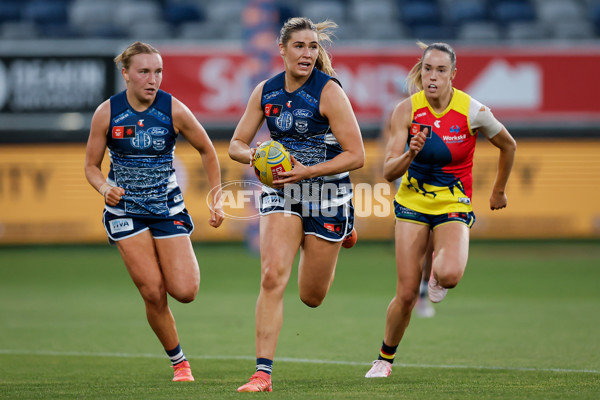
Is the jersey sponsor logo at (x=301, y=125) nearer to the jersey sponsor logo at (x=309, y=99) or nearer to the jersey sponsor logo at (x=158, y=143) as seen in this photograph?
the jersey sponsor logo at (x=309, y=99)

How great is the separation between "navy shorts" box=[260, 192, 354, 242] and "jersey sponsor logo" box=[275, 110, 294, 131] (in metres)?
0.46

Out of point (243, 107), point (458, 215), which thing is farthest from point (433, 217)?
point (243, 107)

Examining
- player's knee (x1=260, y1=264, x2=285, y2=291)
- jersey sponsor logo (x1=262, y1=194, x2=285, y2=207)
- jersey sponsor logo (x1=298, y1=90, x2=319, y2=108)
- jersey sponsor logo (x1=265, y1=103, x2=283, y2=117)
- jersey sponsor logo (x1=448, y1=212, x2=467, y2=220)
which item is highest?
jersey sponsor logo (x1=298, y1=90, x2=319, y2=108)

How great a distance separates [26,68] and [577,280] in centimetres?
1083

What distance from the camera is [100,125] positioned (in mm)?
6867

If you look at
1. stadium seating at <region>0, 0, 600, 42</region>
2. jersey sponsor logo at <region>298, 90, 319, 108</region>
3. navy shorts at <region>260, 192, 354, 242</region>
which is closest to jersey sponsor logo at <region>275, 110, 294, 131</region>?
jersey sponsor logo at <region>298, 90, 319, 108</region>

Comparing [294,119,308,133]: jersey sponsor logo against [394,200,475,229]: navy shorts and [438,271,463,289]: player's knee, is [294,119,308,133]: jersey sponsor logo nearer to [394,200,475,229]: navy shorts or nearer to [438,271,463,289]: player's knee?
[394,200,475,229]: navy shorts

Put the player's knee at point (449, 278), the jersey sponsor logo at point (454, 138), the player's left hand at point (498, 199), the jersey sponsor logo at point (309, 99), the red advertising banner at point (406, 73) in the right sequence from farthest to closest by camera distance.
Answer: the red advertising banner at point (406, 73)
the player's left hand at point (498, 199)
the jersey sponsor logo at point (454, 138)
the player's knee at point (449, 278)
the jersey sponsor logo at point (309, 99)

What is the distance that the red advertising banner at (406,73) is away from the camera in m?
18.7

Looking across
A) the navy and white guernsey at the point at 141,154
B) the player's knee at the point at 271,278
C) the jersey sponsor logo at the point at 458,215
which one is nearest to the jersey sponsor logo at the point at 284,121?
the navy and white guernsey at the point at 141,154

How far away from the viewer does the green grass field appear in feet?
21.8

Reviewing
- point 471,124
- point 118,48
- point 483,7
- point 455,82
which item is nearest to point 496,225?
point 455,82

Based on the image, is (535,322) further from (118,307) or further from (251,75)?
(251,75)

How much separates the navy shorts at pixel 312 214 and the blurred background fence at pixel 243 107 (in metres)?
10.9
